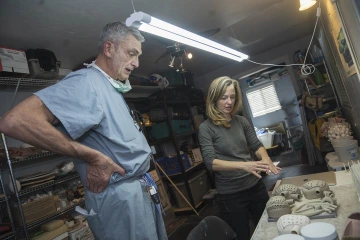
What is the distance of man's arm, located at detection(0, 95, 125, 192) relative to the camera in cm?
80

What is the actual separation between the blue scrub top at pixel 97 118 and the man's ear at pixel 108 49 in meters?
0.10

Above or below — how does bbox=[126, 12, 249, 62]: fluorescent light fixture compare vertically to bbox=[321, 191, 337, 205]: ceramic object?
above

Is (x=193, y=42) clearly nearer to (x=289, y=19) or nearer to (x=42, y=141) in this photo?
(x=42, y=141)

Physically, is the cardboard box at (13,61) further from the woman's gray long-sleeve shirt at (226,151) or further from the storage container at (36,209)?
the woman's gray long-sleeve shirt at (226,151)

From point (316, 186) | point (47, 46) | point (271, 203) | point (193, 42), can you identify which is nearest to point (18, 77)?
point (47, 46)

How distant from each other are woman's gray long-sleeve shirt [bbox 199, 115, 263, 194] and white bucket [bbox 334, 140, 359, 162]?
2.66 ft

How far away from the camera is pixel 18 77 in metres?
2.39

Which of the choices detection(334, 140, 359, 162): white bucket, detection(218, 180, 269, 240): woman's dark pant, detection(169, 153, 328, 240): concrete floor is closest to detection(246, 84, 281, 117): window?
detection(169, 153, 328, 240): concrete floor

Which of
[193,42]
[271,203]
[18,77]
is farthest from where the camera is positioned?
[18,77]

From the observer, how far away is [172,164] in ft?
13.4

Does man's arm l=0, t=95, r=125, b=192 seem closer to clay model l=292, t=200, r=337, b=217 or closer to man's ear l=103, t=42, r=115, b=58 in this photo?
man's ear l=103, t=42, r=115, b=58

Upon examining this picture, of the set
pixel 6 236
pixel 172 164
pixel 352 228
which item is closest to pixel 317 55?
pixel 172 164

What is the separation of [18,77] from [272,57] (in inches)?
185

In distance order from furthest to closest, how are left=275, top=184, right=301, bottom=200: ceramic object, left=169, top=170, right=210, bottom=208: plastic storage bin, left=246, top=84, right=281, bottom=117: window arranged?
1. left=246, top=84, right=281, bottom=117: window
2. left=169, top=170, right=210, bottom=208: plastic storage bin
3. left=275, top=184, right=301, bottom=200: ceramic object
